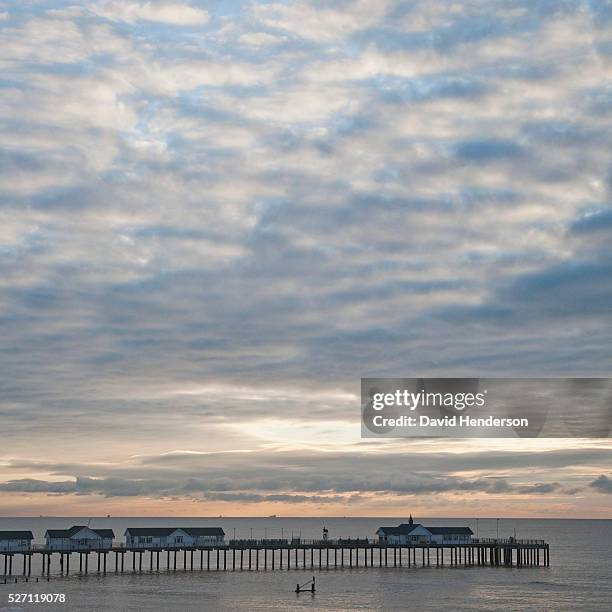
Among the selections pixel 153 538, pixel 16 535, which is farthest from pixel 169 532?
pixel 16 535

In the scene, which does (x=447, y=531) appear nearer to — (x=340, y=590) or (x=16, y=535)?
(x=340, y=590)

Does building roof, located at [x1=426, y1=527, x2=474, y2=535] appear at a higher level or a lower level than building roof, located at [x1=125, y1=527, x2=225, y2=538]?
lower

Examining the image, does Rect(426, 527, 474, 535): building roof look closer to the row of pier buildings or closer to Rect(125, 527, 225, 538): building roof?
the row of pier buildings

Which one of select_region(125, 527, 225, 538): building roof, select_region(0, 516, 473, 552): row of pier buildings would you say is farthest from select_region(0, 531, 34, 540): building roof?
select_region(125, 527, 225, 538): building roof

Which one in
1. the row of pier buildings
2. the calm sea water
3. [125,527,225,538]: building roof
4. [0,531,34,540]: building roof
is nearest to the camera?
the calm sea water

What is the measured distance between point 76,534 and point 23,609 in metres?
42.3

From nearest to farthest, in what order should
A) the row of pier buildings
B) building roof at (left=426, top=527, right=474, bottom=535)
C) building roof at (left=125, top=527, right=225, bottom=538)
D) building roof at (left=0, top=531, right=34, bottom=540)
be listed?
1. building roof at (left=0, top=531, right=34, bottom=540)
2. the row of pier buildings
3. building roof at (left=125, top=527, right=225, bottom=538)
4. building roof at (left=426, top=527, right=474, bottom=535)

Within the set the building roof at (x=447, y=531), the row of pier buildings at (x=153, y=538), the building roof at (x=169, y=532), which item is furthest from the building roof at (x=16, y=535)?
the building roof at (x=447, y=531)

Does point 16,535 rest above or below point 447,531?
above

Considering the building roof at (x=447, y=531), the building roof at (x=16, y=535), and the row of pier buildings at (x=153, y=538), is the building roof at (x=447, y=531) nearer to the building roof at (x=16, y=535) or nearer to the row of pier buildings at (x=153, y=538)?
the row of pier buildings at (x=153, y=538)

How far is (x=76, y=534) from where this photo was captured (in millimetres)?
140750

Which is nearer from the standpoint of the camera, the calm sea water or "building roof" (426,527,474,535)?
the calm sea water

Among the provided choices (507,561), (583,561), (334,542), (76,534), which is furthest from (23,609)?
(583,561)

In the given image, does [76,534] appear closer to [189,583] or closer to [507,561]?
[189,583]
